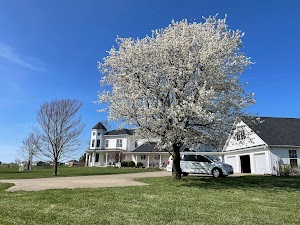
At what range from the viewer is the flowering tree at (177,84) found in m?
14.3

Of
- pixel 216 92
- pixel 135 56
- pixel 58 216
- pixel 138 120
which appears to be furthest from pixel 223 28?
pixel 58 216

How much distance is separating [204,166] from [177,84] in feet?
29.8

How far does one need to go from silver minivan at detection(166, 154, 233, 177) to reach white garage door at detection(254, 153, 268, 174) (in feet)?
23.2

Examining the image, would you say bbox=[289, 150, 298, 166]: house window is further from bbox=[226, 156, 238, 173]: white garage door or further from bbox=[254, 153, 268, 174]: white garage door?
bbox=[226, 156, 238, 173]: white garage door

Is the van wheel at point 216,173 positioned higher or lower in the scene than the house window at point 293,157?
lower

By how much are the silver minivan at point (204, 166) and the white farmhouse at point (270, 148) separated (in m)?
2.88

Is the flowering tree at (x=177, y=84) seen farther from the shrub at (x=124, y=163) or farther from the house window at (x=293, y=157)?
the shrub at (x=124, y=163)

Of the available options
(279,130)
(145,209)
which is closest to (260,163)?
(279,130)

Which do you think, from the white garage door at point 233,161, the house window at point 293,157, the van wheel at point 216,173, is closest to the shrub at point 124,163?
the white garage door at point 233,161

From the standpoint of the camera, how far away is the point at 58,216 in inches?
253

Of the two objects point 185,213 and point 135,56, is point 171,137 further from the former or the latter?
point 185,213

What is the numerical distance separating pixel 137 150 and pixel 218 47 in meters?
34.7

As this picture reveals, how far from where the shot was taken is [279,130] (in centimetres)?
2769

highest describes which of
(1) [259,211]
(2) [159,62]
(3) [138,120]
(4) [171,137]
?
(2) [159,62]
